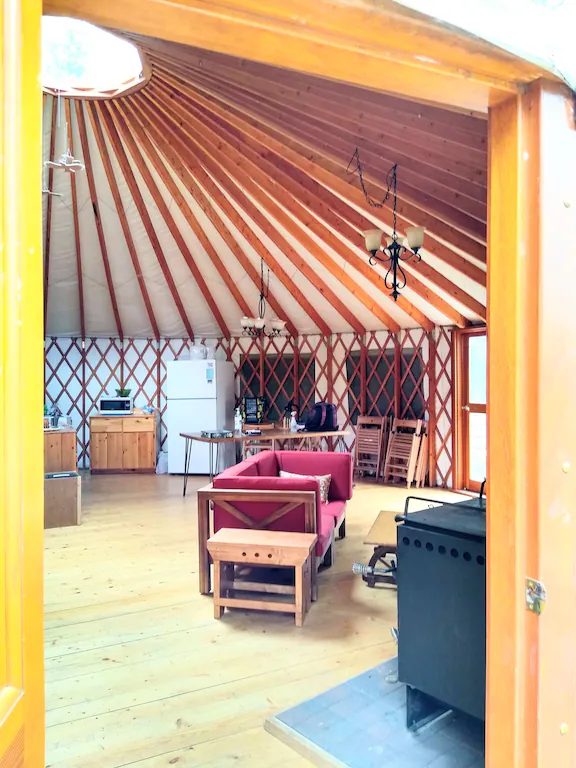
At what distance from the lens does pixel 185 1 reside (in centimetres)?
79

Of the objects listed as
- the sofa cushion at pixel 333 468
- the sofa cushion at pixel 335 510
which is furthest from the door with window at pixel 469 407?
the sofa cushion at pixel 335 510

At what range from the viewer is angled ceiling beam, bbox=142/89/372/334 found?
4.06m

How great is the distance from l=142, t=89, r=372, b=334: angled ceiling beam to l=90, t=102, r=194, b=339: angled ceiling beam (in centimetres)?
64

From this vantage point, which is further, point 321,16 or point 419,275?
point 419,275

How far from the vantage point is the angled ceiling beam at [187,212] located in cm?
432

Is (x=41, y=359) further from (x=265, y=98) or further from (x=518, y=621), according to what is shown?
(x=265, y=98)

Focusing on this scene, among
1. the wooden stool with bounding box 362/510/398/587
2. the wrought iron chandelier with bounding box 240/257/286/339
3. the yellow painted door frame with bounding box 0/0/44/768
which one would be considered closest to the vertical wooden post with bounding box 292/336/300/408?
the wrought iron chandelier with bounding box 240/257/286/339

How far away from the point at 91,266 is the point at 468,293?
4532 mm

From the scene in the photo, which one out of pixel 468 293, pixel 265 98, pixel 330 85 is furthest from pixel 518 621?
pixel 468 293

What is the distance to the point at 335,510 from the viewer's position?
3865 mm

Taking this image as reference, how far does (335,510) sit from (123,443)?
15.1 ft

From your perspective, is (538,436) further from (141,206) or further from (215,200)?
(141,206)

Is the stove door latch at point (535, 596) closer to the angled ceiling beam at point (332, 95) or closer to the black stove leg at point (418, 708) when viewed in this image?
the black stove leg at point (418, 708)

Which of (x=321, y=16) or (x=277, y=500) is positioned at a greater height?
(x=321, y=16)
